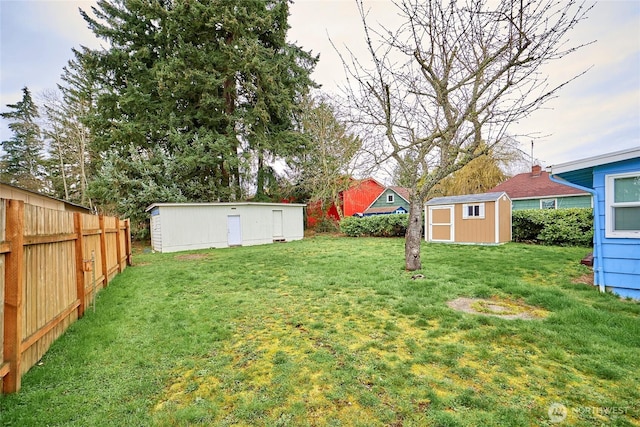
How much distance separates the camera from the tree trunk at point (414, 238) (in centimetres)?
663

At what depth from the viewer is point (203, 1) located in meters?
15.8

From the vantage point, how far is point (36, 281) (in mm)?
2635

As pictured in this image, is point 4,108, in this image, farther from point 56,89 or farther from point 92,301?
point 92,301

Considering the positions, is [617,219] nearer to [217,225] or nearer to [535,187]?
[217,225]

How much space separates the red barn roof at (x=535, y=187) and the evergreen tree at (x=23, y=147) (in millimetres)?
33816

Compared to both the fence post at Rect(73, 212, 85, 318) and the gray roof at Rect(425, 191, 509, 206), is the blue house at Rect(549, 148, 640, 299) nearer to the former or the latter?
the gray roof at Rect(425, 191, 509, 206)

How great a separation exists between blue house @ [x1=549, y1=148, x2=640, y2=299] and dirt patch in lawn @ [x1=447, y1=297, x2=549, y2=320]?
5.18 ft

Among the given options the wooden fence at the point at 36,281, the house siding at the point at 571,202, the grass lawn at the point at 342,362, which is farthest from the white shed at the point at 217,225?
the house siding at the point at 571,202

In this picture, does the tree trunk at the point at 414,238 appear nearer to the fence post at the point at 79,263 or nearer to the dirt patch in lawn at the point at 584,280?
the dirt patch in lawn at the point at 584,280

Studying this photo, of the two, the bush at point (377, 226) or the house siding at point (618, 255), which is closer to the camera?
the house siding at point (618, 255)

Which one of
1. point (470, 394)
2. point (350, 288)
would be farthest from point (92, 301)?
point (470, 394)

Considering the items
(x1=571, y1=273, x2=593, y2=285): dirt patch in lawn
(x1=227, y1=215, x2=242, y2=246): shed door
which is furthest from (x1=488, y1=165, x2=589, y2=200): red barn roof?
(x1=227, y1=215, x2=242, y2=246): shed door

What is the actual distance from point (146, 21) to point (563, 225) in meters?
23.2

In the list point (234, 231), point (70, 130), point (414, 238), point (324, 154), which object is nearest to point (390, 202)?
point (324, 154)
